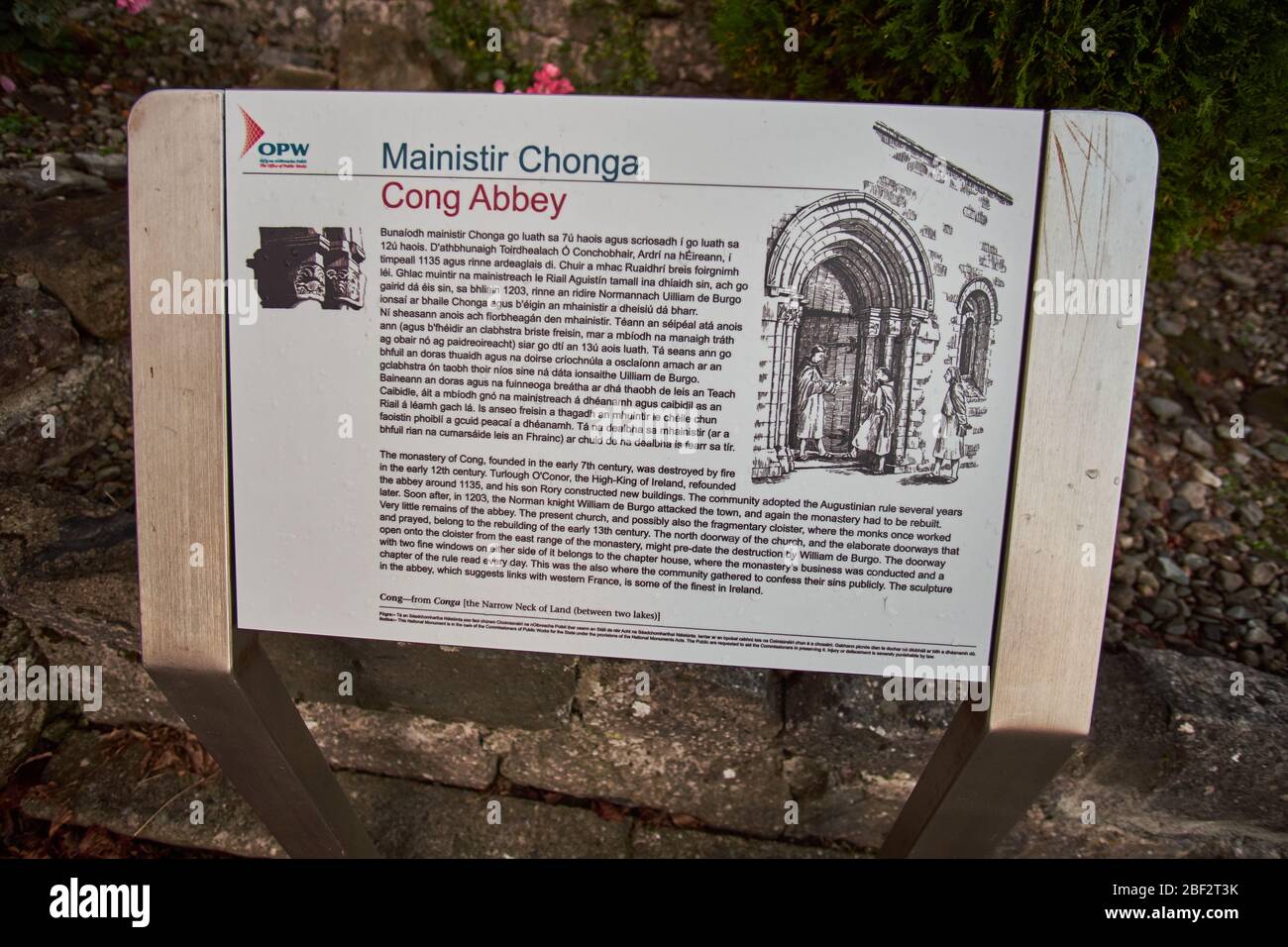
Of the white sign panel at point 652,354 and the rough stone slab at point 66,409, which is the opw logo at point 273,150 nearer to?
the white sign panel at point 652,354

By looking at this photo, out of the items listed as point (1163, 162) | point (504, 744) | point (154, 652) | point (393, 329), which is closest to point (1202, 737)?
point (1163, 162)

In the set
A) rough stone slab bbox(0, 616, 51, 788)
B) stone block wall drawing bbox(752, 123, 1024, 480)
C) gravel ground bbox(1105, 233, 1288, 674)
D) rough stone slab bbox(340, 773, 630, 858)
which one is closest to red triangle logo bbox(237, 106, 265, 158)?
stone block wall drawing bbox(752, 123, 1024, 480)

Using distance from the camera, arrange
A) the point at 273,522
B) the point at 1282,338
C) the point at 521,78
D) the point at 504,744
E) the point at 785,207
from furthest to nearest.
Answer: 1. the point at 521,78
2. the point at 1282,338
3. the point at 504,744
4. the point at 273,522
5. the point at 785,207

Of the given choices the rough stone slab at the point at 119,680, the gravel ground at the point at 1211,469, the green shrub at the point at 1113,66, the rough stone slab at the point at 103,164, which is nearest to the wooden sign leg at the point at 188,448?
the rough stone slab at the point at 119,680

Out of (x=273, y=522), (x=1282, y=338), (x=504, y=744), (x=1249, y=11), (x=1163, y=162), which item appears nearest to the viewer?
(x=273, y=522)

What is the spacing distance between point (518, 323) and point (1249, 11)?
83.9 inches

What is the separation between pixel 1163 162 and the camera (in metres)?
2.23

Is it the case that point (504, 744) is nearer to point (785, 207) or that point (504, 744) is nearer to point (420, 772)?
point (420, 772)

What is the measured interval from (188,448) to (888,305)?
153 cm

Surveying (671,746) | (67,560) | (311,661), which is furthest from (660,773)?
(67,560)

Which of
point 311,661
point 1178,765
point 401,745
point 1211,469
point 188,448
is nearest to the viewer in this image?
point 188,448

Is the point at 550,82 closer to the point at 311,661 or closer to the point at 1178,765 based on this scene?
the point at 311,661

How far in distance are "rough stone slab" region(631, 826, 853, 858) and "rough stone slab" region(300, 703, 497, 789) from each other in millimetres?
572

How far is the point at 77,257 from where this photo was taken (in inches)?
97.8
